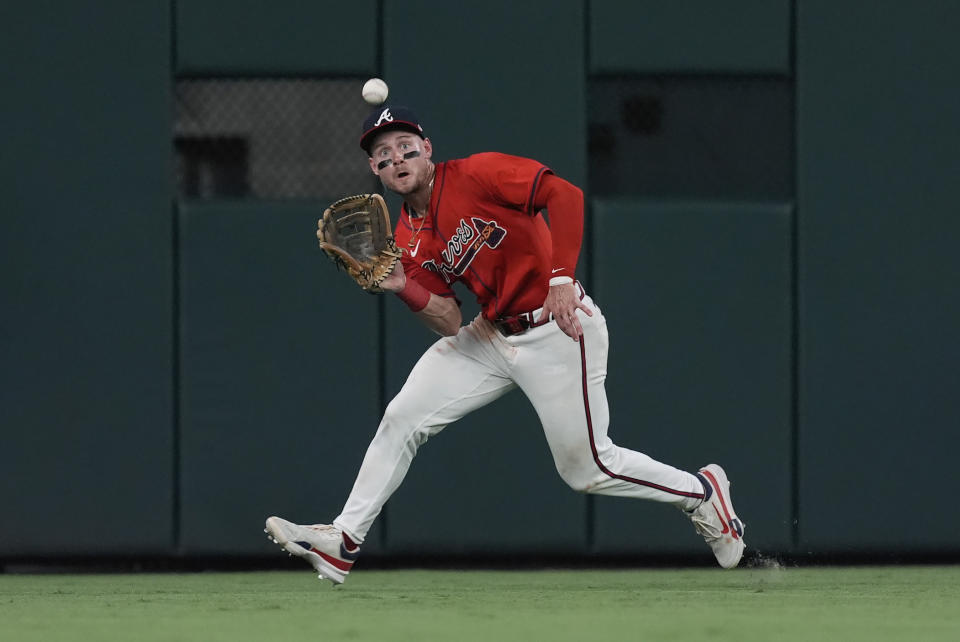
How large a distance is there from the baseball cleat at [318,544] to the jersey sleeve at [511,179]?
4.32 ft

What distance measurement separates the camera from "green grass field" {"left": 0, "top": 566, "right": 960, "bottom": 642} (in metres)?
3.78

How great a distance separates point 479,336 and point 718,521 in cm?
115

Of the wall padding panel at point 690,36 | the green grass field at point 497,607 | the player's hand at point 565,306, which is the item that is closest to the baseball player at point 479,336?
the player's hand at point 565,306

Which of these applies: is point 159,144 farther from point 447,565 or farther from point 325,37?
point 447,565

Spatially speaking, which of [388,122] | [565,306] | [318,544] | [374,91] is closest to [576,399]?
[565,306]

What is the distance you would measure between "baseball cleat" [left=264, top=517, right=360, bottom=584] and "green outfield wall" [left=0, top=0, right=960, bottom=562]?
1.61m

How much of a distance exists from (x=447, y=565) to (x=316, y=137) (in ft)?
7.16

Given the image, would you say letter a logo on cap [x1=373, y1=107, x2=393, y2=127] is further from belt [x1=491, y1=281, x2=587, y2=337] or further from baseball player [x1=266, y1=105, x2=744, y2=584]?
belt [x1=491, y1=281, x2=587, y2=337]

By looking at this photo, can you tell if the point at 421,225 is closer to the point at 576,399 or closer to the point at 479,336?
the point at 479,336

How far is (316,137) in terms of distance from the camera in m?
6.77

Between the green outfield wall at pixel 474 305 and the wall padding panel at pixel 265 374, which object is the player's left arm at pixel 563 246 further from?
the wall padding panel at pixel 265 374

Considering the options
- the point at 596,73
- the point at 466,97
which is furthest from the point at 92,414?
the point at 596,73

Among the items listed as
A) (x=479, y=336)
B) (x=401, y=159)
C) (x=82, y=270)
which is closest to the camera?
(x=401, y=159)

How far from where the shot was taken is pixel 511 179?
4.84 metres
